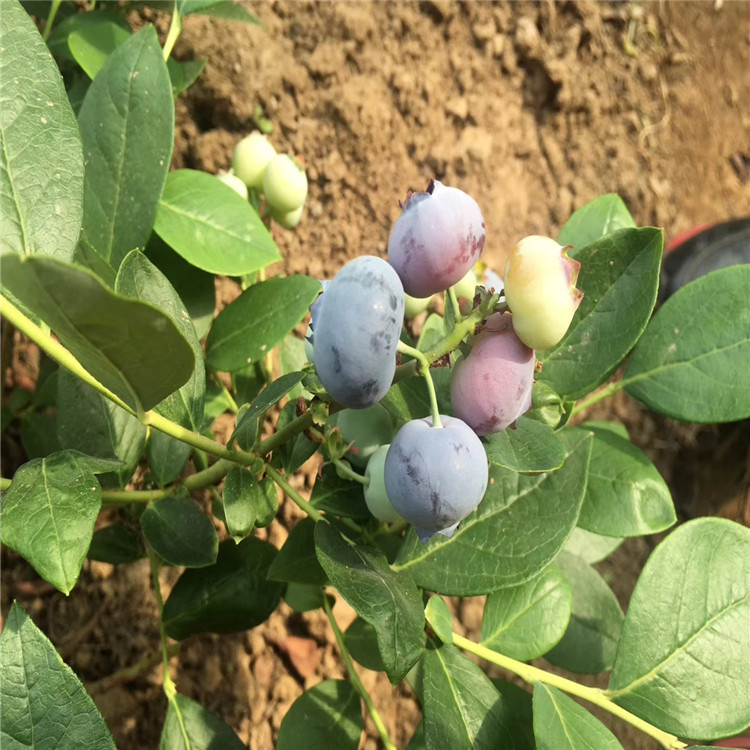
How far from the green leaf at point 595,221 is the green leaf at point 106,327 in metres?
0.66

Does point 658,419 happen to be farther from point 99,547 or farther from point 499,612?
point 99,547

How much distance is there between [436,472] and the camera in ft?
1.75

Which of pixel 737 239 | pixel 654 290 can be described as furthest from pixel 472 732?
pixel 737 239

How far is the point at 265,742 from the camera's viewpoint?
1220 millimetres

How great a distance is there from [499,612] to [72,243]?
632 mm

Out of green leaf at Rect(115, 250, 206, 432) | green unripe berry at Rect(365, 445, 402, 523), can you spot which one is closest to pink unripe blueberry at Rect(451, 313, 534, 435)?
green unripe berry at Rect(365, 445, 402, 523)

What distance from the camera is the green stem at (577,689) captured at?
2.64 ft

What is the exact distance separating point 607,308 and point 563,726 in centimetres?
44

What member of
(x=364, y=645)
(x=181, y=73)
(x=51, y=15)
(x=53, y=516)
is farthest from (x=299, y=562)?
(x=51, y=15)

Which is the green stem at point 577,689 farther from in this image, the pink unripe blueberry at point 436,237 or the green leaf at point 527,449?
the pink unripe blueberry at point 436,237

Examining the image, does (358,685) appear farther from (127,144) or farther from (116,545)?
(127,144)

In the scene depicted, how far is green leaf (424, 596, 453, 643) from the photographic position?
0.77 meters

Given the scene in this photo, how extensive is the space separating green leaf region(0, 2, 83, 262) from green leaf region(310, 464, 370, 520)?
0.34 meters

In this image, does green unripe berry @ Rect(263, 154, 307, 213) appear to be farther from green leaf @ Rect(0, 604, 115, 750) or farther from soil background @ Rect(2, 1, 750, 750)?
green leaf @ Rect(0, 604, 115, 750)
